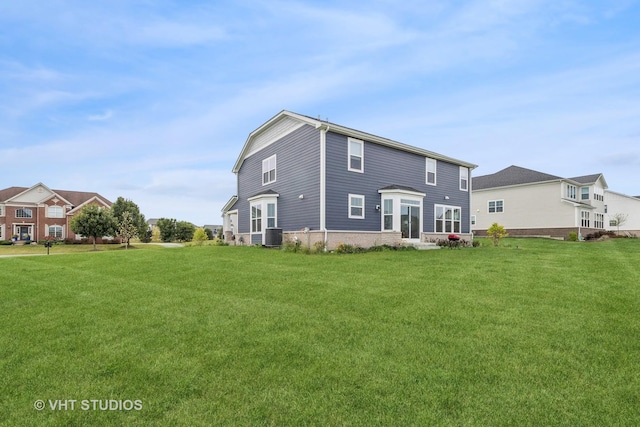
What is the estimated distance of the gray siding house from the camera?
53.4 ft

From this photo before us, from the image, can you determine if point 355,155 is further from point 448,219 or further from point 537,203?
point 537,203

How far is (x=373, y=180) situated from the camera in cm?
1812

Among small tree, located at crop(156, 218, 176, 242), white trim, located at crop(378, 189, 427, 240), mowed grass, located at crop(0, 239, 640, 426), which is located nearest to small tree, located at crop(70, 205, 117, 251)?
small tree, located at crop(156, 218, 176, 242)

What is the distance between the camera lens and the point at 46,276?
10.1 metres

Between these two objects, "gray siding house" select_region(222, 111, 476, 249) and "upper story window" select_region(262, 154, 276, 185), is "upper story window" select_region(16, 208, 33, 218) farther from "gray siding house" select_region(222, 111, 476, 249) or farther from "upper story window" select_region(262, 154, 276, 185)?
"upper story window" select_region(262, 154, 276, 185)

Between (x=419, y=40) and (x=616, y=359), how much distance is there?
1451 cm

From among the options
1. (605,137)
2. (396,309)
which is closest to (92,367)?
(396,309)

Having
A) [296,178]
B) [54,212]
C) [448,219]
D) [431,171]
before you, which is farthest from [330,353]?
[54,212]

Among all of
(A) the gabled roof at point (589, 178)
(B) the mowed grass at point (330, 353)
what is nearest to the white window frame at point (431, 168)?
(B) the mowed grass at point (330, 353)

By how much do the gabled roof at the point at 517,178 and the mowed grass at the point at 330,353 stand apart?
30.3m

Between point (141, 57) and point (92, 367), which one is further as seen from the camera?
point (141, 57)

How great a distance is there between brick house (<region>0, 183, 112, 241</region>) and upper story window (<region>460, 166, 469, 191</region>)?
4812cm

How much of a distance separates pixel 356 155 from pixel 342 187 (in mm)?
2163

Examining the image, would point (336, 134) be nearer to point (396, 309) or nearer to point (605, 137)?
point (396, 309)
